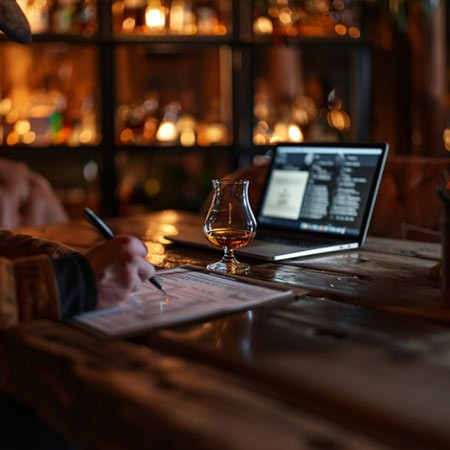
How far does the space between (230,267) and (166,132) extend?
262cm

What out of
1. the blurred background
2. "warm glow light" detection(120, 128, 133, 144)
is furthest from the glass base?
"warm glow light" detection(120, 128, 133, 144)

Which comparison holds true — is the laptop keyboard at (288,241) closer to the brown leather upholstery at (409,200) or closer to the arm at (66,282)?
the brown leather upholstery at (409,200)

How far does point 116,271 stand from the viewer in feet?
3.39

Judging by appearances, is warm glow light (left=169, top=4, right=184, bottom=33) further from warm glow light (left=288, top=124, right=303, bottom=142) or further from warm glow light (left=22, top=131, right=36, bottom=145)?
warm glow light (left=22, top=131, right=36, bottom=145)

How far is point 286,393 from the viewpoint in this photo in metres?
0.75

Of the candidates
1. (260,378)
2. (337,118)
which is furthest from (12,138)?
(260,378)

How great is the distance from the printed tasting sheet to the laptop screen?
536mm

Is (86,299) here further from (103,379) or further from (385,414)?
(385,414)

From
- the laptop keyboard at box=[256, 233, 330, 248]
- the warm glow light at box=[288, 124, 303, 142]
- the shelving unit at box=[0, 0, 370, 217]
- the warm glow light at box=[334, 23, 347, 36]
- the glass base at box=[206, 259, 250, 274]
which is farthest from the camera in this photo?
the warm glow light at box=[288, 124, 303, 142]

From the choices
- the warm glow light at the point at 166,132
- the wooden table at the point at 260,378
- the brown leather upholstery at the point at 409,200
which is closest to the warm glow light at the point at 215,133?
the warm glow light at the point at 166,132

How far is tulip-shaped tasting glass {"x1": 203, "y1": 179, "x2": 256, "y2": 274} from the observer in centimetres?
142

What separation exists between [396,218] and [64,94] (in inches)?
89.7

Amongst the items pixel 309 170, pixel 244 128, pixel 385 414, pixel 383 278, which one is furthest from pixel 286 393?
pixel 244 128

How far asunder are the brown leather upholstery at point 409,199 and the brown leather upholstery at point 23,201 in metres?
0.72
